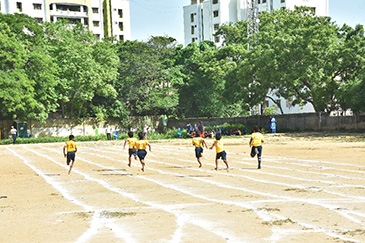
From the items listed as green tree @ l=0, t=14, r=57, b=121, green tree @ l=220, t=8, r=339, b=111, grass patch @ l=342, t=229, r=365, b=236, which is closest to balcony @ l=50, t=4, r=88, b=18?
green tree @ l=0, t=14, r=57, b=121

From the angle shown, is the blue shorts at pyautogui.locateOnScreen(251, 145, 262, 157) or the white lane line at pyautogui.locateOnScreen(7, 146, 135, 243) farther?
the blue shorts at pyautogui.locateOnScreen(251, 145, 262, 157)

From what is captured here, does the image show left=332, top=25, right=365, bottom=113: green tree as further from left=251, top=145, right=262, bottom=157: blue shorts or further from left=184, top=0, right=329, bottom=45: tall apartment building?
left=184, top=0, right=329, bottom=45: tall apartment building

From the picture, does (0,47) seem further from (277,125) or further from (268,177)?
(268,177)

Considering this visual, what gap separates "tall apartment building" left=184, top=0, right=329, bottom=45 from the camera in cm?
8331

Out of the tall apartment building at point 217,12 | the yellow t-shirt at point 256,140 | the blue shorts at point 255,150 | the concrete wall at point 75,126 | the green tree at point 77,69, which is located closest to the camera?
the blue shorts at point 255,150

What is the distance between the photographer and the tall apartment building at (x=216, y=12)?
8331 cm

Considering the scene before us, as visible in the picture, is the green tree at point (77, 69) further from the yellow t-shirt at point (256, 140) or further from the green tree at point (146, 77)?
the yellow t-shirt at point (256, 140)

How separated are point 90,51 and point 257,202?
43980 millimetres

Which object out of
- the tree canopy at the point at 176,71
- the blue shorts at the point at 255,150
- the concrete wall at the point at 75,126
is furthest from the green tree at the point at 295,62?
the blue shorts at the point at 255,150

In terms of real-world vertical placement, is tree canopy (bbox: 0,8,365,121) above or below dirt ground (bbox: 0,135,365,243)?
above

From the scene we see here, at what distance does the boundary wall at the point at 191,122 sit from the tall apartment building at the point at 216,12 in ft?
115

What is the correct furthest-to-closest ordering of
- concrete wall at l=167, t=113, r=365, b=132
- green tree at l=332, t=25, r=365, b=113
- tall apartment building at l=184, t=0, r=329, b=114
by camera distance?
tall apartment building at l=184, t=0, r=329, b=114
concrete wall at l=167, t=113, r=365, b=132
green tree at l=332, t=25, r=365, b=113

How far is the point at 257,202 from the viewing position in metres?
11.0

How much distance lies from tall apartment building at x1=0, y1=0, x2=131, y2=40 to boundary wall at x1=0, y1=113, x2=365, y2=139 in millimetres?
26893
